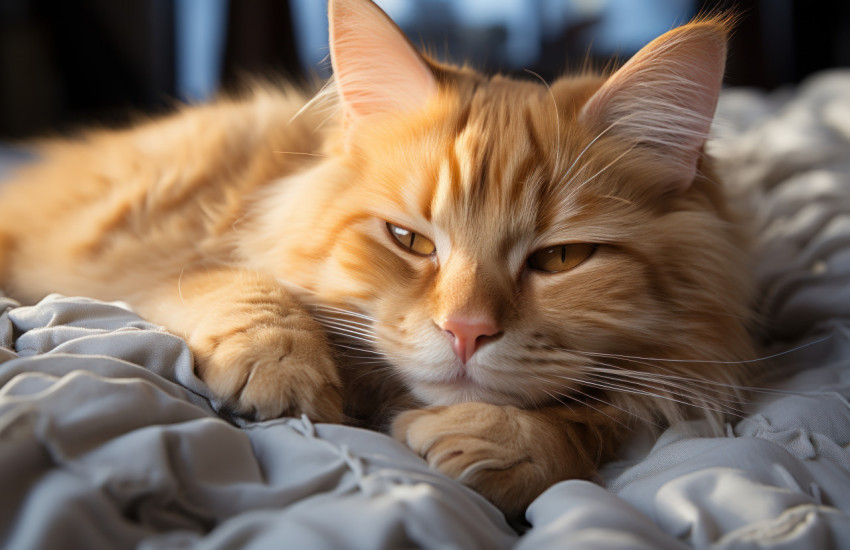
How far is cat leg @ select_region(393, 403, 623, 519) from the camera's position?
834 mm

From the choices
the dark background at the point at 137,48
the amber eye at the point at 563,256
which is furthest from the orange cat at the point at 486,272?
the dark background at the point at 137,48

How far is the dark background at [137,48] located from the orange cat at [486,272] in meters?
3.04

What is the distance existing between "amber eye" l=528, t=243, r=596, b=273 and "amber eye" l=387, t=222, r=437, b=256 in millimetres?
187

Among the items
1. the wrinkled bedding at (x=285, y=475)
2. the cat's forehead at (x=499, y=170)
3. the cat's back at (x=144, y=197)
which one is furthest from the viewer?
the cat's back at (x=144, y=197)

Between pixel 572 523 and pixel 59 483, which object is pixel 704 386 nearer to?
pixel 572 523

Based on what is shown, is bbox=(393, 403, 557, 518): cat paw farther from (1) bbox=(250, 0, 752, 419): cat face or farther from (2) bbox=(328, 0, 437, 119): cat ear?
(2) bbox=(328, 0, 437, 119): cat ear

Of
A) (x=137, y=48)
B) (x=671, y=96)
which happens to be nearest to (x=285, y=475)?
(x=671, y=96)

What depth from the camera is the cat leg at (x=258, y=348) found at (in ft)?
2.96

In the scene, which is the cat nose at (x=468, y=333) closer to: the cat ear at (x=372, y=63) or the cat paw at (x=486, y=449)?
the cat paw at (x=486, y=449)

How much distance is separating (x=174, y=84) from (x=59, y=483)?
4.47m

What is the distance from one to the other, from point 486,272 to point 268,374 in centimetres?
39

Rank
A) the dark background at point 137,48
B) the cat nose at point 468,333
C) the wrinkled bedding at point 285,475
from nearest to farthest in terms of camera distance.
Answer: the wrinkled bedding at point 285,475 → the cat nose at point 468,333 → the dark background at point 137,48

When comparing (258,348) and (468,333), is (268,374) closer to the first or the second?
(258,348)

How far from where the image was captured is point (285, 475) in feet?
2.47
